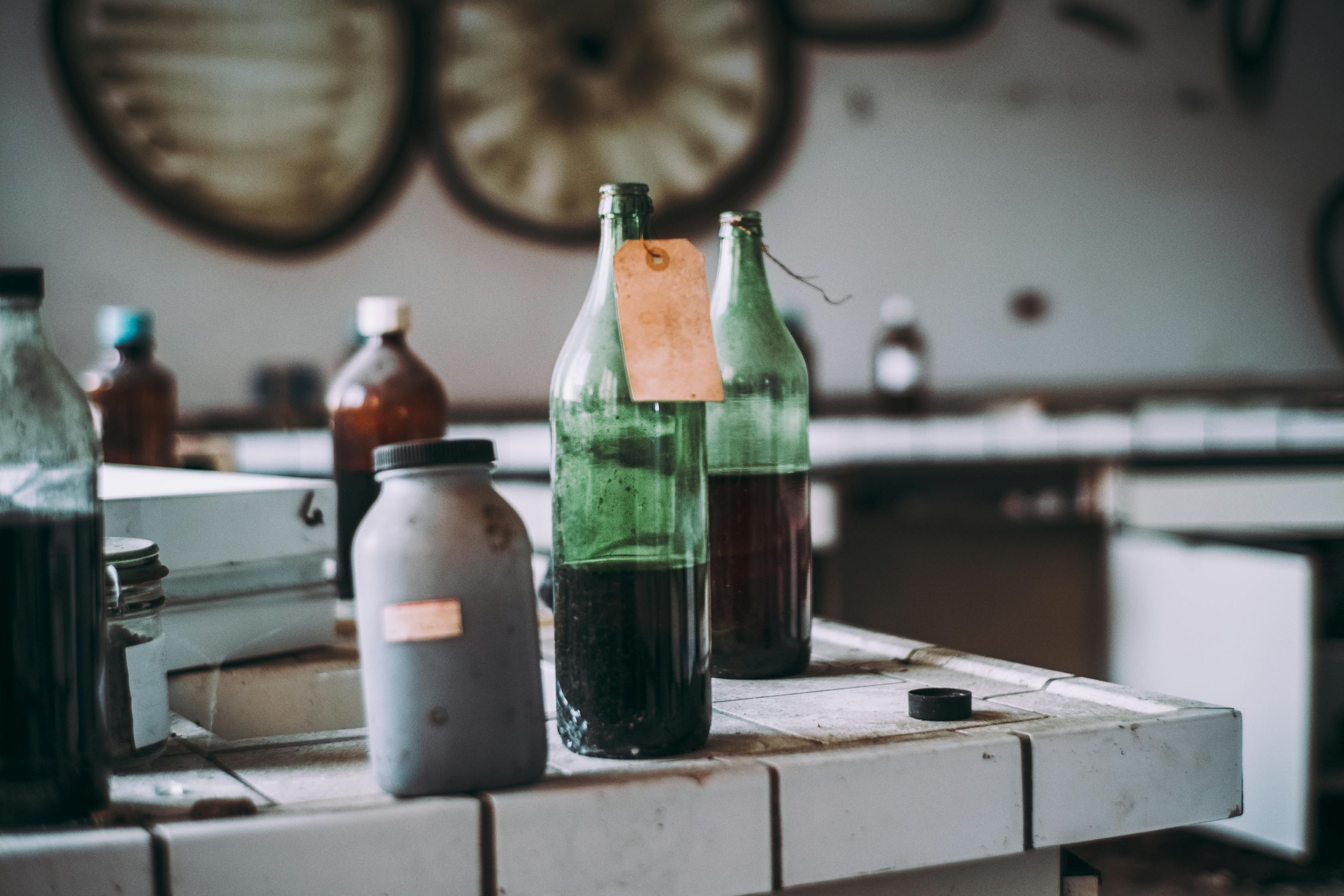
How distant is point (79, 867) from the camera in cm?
52

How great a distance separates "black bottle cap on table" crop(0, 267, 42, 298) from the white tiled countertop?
0.25 m

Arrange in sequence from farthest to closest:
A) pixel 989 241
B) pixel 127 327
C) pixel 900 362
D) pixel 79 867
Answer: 1. pixel 989 241
2. pixel 900 362
3. pixel 127 327
4. pixel 79 867

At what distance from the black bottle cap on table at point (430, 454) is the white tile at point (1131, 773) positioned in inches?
12.9

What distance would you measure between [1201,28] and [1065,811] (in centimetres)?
356

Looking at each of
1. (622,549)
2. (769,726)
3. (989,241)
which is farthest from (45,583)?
(989,241)

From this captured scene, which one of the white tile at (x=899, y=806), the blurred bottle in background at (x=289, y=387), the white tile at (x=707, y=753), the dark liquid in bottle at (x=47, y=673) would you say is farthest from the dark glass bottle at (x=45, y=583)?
the blurred bottle in background at (x=289, y=387)

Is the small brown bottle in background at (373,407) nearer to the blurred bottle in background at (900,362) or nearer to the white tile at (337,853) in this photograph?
the white tile at (337,853)

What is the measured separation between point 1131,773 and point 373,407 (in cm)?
75

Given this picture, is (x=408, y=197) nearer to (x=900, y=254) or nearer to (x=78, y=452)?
(x=900, y=254)

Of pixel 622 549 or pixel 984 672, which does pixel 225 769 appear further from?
pixel 984 672

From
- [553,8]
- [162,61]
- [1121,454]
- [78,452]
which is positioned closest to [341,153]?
[162,61]

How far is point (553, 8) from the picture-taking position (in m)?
3.28

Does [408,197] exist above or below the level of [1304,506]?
above

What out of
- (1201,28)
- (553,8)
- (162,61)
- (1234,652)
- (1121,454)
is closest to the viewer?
(1234,652)
